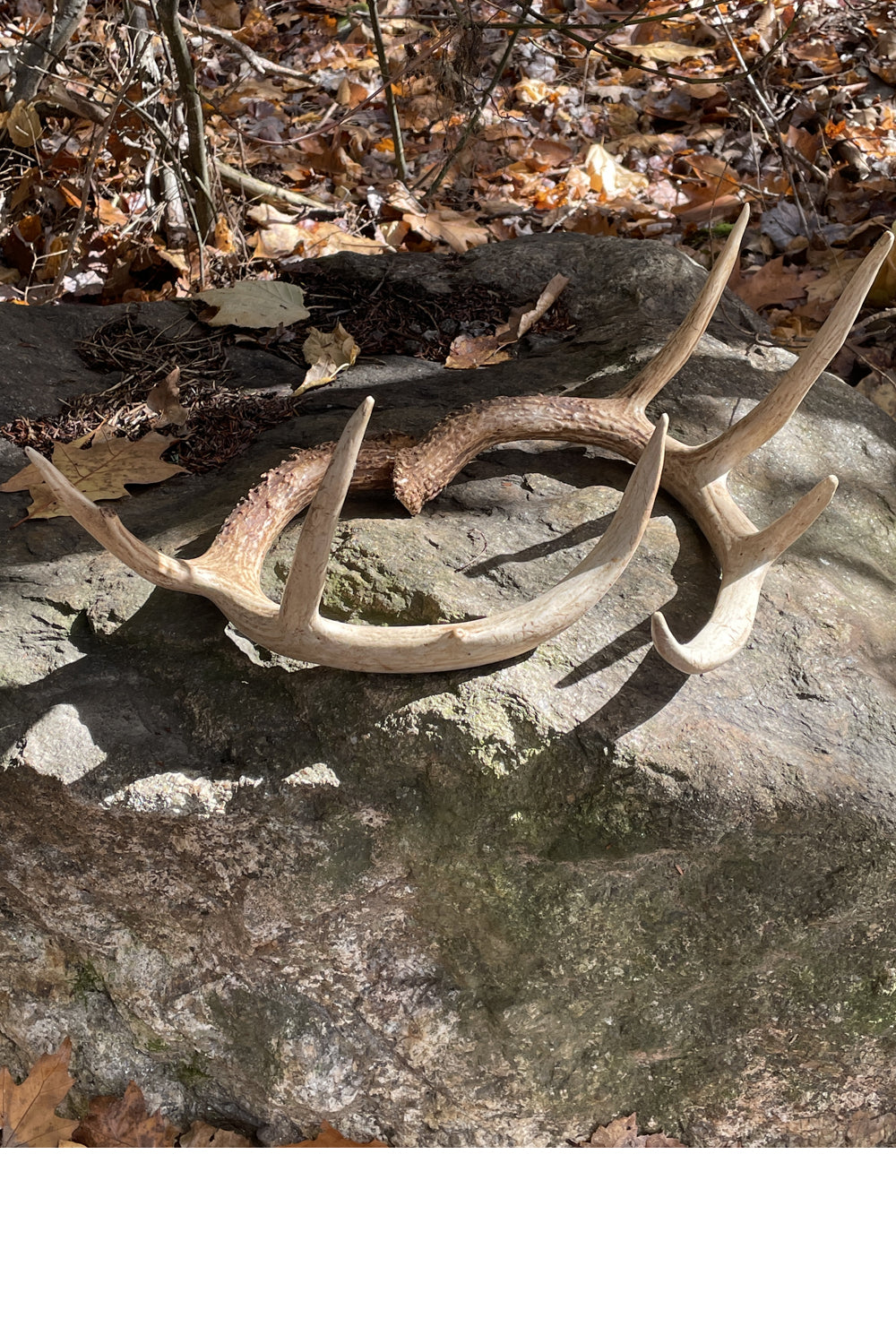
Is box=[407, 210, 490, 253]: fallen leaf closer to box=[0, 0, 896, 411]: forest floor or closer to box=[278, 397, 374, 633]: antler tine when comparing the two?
box=[0, 0, 896, 411]: forest floor

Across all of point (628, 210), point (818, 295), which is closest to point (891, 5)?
point (628, 210)

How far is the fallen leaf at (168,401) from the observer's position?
2863 millimetres

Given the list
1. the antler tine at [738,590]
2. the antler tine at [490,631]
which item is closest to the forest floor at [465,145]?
the antler tine at [738,590]

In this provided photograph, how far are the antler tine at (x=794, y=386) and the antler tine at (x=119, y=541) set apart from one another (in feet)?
3.97

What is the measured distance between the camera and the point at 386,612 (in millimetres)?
2160

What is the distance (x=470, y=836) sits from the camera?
6.64 ft

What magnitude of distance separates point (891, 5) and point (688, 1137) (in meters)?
4.99

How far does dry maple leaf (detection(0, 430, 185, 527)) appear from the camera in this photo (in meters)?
2.57

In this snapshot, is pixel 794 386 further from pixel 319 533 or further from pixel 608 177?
pixel 608 177

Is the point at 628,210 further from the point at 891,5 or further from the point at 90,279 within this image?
the point at 90,279

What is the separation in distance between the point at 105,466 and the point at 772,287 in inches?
105

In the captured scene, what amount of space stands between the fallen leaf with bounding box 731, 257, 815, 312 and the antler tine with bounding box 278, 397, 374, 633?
9.14ft

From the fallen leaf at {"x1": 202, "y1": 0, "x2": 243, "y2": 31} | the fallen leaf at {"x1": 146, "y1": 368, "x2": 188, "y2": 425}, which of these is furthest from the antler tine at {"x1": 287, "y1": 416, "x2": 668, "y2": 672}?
the fallen leaf at {"x1": 202, "y1": 0, "x2": 243, "y2": 31}

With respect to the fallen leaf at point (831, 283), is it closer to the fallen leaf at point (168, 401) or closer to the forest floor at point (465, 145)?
the forest floor at point (465, 145)
